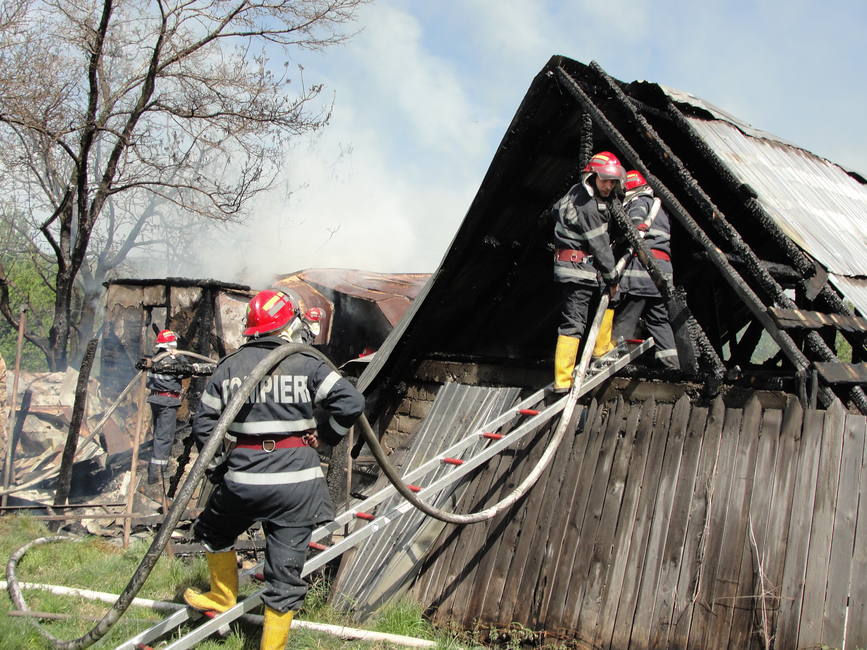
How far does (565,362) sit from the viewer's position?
528 cm

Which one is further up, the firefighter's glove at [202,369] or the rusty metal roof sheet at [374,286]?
the rusty metal roof sheet at [374,286]

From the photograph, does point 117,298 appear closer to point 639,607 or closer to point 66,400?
point 66,400

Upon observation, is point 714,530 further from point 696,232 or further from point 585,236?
point 585,236

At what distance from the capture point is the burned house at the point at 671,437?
3.79m

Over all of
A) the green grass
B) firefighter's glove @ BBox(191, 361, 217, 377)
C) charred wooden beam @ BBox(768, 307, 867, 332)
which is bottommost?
the green grass

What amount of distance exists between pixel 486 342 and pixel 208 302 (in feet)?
25.0

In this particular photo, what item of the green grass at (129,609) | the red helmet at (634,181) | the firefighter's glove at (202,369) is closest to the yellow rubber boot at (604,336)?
the red helmet at (634,181)

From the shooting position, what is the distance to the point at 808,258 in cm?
455

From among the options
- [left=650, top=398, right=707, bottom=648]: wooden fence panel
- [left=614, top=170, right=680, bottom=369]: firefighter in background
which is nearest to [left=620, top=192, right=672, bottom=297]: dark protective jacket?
[left=614, top=170, right=680, bottom=369]: firefighter in background

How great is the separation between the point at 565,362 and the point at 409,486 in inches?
57.1

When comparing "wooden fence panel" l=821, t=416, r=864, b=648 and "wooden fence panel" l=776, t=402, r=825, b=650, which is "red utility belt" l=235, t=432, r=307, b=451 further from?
"wooden fence panel" l=821, t=416, r=864, b=648

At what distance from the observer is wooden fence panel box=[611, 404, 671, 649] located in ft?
→ 13.4

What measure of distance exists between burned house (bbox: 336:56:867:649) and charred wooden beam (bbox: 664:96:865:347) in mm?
14

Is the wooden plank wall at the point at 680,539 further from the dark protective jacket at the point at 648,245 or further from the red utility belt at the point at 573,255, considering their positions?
the red utility belt at the point at 573,255
